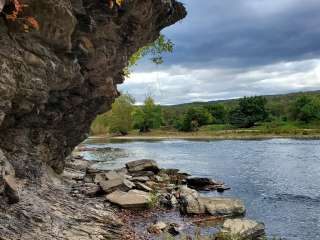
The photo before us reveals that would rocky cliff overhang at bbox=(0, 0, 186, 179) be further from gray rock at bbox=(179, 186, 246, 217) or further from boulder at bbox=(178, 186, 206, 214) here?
gray rock at bbox=(179, 186, 246, 217)

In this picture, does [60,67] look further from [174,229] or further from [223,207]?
[223,207]

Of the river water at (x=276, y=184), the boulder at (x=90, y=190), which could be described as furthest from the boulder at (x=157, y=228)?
the boulder at (x=90, y=190)

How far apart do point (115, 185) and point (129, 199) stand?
3657 millimetres

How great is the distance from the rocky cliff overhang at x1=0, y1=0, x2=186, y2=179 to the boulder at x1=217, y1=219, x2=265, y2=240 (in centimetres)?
1077

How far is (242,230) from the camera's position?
23.0 metres

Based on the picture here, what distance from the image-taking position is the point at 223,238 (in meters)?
21.4

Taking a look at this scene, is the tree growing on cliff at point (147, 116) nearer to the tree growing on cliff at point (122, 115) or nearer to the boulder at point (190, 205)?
the tree growing on cliff at point (122, 115)

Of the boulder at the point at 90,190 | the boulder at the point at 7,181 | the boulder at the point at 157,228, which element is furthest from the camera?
the boulder at the point at 90,190

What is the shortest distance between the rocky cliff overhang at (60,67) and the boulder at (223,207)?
33.7ft

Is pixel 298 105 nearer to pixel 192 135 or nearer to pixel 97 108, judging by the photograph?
pixel 192 135

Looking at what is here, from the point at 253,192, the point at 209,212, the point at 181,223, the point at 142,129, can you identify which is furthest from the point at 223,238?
the point at 142,129

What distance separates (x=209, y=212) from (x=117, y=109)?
14063 centimetres

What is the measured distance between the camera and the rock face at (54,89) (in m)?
16.2

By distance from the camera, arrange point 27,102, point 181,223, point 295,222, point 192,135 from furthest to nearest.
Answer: point 192,135 → point 295,222 → point 181,223 → point 27,102
